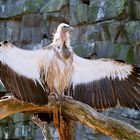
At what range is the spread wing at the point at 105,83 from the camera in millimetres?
4098

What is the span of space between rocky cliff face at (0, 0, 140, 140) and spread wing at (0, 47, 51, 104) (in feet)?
17.4

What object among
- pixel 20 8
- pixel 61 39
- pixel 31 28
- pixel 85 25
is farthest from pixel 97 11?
pixel 61 39

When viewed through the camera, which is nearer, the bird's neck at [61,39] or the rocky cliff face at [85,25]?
the bird's neck at [61,39]

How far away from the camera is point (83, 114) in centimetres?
356

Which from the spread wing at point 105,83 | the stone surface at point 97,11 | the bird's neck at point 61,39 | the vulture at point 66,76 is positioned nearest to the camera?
the vulture at point 66,76

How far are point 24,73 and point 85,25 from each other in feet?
21.4

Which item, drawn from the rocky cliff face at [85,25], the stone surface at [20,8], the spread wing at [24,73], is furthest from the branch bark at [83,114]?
the stone surface at [20,8]

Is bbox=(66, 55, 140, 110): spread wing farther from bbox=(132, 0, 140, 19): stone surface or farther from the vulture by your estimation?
bbox=(132, 0, 140, 19): stone surface

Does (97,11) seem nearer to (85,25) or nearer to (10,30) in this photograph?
(85,25)

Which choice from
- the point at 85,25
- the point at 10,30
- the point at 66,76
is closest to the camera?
the point at 66,76

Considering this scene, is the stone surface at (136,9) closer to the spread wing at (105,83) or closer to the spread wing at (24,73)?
the spread wing at (105,83)

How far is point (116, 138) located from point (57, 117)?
0.56 meters

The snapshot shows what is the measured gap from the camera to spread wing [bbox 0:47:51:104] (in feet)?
12.3

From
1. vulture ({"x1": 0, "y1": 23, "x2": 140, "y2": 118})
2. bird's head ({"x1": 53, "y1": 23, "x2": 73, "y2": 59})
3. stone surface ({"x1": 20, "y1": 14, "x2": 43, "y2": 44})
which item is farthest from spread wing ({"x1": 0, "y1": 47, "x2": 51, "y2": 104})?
stone surface ({"x1": 20, "y1": 14, "x2": 43, "y2": 44})
